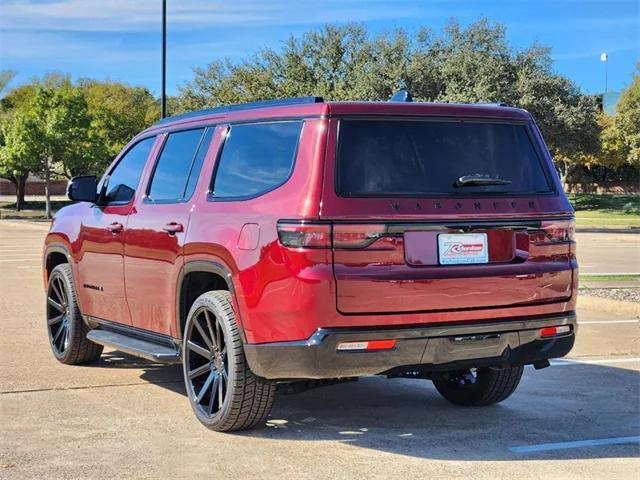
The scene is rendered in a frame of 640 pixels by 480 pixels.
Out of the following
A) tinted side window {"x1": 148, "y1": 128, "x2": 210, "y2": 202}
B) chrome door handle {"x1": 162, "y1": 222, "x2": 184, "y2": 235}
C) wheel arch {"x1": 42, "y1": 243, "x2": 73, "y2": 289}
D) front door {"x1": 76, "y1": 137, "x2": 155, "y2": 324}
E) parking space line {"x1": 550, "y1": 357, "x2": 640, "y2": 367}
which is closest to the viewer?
chrome door handle {"x1": 162, "y1": 222, "x2": 184, "y2": 235}

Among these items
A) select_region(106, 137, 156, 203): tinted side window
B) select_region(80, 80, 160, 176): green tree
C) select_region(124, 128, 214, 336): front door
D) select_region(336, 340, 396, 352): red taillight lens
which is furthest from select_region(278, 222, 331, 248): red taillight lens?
select_region(80, 80, 160, 176): green tree

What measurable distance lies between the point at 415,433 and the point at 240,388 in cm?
117

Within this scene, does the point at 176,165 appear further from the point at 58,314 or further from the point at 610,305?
the point at 610,305

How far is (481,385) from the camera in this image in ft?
19.6

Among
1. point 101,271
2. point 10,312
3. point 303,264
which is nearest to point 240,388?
point 303,264

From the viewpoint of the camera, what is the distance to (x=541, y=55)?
37.9 metres

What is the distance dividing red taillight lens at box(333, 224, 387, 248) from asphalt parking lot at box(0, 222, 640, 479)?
1202 mm

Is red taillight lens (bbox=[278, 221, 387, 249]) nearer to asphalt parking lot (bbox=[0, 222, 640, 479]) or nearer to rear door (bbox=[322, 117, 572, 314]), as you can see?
rear door (bbox=[322, 117, 572, 314])

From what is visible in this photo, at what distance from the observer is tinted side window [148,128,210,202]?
5750 mm

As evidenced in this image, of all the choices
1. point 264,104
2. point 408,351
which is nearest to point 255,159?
point 264,104

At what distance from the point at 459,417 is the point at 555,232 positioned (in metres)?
1.46

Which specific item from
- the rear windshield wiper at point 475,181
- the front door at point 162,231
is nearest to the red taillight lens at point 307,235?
the rear windshield wiper at point 475,181

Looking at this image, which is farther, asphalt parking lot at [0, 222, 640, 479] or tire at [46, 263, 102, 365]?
tire at [46, 263, 102, 365]

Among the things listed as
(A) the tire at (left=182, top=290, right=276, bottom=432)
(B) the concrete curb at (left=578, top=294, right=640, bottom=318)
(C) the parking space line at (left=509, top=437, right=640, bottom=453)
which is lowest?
(C) the parking space line at (left=509, top=437, right=640, bottom=453)
